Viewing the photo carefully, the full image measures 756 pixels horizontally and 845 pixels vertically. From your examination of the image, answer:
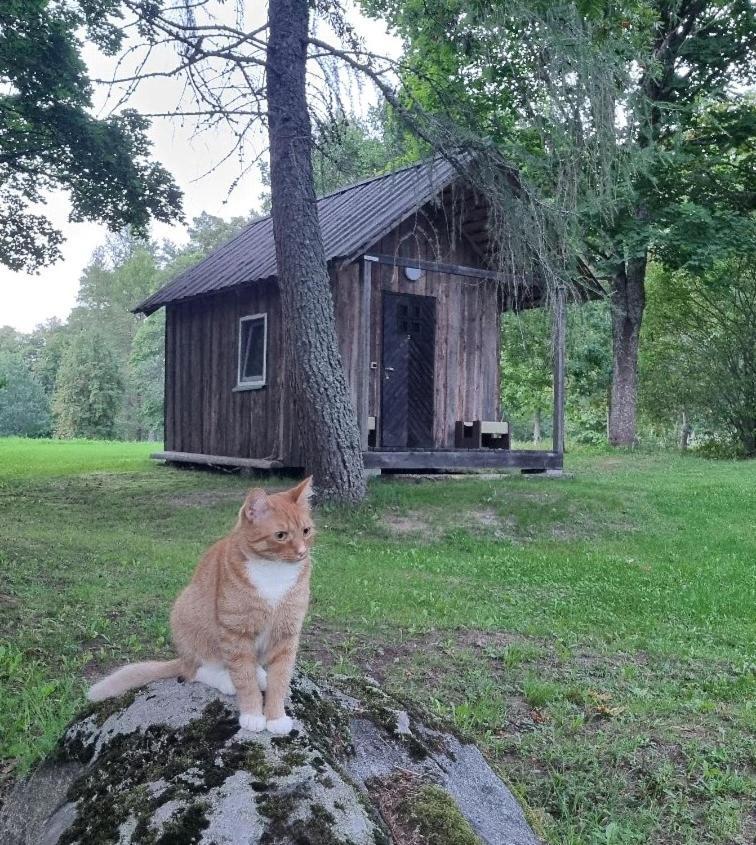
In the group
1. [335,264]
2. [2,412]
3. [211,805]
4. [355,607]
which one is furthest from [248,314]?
[2,412]

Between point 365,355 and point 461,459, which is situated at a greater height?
point 365,355

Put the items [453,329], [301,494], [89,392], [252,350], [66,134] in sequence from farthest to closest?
[89,392] → [453,329] → [252,350] → [66,134] → [301,494]

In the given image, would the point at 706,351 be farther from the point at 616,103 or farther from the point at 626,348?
the point at 616,103

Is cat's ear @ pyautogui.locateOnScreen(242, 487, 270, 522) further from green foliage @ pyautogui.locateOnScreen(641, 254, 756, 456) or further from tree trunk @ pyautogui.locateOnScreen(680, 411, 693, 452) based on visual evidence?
tree trunk @ pyautogui.locateOnScreen(680, 411, 693, 452)

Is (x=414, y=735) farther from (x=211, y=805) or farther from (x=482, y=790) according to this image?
(x=211, y=805)

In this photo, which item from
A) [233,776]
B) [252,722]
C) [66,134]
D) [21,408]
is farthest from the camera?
[21,408]

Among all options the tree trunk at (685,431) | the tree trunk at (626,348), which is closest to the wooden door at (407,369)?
the tree trunk at (626,348)

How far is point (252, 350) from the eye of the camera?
15781 millimetres

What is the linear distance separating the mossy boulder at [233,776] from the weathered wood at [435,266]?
34.7ft

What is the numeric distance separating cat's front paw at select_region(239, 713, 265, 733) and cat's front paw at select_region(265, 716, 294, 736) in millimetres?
21

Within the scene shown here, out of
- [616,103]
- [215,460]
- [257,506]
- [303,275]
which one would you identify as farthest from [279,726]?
[215,460]

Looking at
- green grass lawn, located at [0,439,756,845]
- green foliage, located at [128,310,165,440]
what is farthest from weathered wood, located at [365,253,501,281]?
green foliage, located at [128,310,165,440]

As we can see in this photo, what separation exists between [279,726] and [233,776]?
243mm

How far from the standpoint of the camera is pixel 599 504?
1163 centimetres
